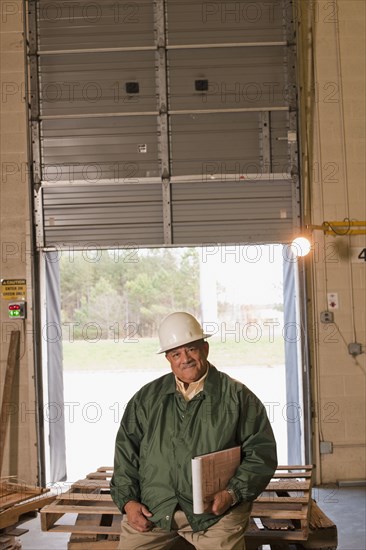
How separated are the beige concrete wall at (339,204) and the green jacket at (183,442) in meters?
4.48

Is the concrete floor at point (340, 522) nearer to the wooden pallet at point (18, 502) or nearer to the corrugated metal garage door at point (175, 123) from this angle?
the wooden pallet at point (18, 502)

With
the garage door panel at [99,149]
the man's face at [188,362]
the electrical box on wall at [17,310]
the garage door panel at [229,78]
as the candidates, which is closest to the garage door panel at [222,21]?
the garage door panel at [229,78]

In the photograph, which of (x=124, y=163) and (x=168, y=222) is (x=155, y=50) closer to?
(x=124, y=163)

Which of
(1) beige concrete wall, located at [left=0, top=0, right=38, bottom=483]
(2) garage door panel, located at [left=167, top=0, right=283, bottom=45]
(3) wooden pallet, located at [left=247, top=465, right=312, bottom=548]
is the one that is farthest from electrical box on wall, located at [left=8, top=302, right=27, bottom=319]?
(3) wooden pallet, located at [left=247, top=465, right=312, bottom=548]

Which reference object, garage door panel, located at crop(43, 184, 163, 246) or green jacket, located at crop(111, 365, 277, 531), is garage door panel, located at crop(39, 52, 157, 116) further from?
green jacket, located at crop(111, 365, 277, 531)

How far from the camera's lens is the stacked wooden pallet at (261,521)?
194 inches

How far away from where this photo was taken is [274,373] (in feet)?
53.6

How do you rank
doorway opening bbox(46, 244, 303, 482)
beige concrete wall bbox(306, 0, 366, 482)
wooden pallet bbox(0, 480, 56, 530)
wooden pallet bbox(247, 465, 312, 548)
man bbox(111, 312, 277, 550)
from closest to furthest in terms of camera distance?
1. man bbox(111, 312, 277, 550)
2. wooden pallet bbox(247, 465, 312, 548)
3. wooden pallet bbox(0, 480, 56, 530)
4. beige concrete wall bbox(306, 0, 366, 482)
5. doorway opening bbox(46, 244, 303, 482)

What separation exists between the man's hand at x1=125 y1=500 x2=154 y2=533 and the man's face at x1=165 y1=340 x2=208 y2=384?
2.54 ft

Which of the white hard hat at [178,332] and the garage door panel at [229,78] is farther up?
the garage door panel at [229,78]

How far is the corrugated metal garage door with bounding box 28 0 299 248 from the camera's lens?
866 cm

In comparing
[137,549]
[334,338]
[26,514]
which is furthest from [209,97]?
[137,549]

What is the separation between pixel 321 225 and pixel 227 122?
1693mm

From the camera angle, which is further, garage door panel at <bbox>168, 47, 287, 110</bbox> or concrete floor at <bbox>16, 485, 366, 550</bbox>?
garage door panel at <bbox>168, 47, 287, 110</bbox>
